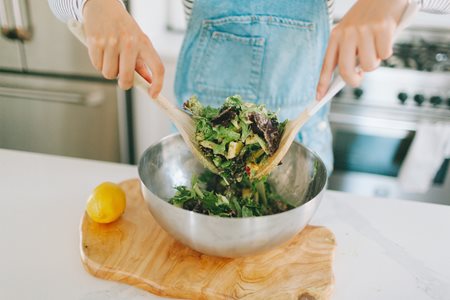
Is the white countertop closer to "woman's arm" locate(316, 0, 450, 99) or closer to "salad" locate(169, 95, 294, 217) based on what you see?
"salad" locate(169, 95, 294, 217)

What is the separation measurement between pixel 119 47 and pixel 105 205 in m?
0.34

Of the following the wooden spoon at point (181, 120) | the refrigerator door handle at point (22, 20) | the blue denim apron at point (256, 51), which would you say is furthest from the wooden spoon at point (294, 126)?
the refrigerator door handle at point (22, 20)

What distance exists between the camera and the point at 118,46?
2.78 feet

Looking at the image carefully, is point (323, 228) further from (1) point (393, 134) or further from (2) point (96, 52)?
(1) point (393, 134)

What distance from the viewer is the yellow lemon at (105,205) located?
95 centimetres

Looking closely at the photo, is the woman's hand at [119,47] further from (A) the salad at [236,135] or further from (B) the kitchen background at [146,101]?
(B) the kitchen background at [146,101]

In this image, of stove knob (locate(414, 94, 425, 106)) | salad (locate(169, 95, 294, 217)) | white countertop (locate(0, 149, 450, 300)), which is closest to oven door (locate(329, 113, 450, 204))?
stove knob (locate(414, 94, 425, 106))

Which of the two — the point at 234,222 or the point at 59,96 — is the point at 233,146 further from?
the point at 59,96

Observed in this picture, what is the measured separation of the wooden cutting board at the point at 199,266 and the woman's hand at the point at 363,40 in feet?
1.15

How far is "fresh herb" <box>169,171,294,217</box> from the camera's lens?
0.92 meters

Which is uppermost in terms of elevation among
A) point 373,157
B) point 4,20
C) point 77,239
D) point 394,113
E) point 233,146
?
point 233,146

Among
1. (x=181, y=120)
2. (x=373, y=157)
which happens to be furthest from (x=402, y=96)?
(x=181, y=120)

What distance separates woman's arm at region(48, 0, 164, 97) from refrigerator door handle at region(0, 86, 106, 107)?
3.98ft

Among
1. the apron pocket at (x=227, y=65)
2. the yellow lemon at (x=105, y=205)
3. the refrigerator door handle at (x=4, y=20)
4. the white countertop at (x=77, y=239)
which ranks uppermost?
the apron pocket at (x=227, y=65)
